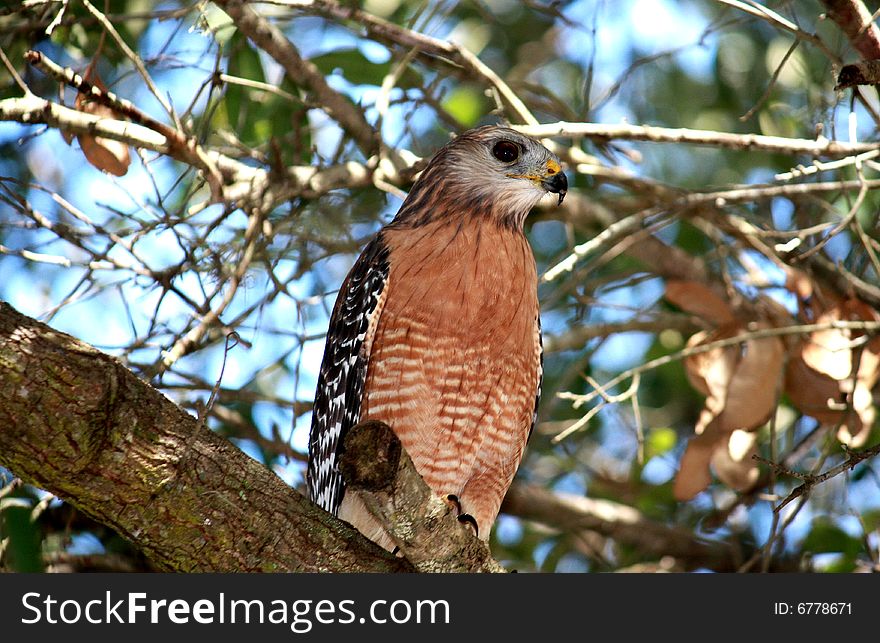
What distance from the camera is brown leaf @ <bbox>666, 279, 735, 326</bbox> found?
240 inches

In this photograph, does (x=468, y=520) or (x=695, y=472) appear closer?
(x=468, y=520)

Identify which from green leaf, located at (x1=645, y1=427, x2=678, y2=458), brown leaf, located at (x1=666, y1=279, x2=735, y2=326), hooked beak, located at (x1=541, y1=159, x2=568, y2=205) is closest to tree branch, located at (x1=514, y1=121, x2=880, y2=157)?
hooked beak, located at (x1=541, y1=159, x2=568, y2=205)

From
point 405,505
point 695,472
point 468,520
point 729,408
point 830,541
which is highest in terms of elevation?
point 729,408

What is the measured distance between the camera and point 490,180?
16.6 ft

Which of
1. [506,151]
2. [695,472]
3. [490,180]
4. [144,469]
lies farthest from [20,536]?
[695,472]

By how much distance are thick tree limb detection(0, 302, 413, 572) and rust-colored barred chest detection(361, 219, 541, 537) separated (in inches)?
31.4

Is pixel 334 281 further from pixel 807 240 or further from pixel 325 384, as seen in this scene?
pixel 807 240

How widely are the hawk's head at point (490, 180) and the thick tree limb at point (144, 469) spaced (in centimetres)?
185

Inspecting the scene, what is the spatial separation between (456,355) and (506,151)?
1.26 meters

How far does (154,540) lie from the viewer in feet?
11.6

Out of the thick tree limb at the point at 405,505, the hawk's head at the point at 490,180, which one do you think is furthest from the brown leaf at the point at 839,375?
the thick tree limb at the point at 405,505

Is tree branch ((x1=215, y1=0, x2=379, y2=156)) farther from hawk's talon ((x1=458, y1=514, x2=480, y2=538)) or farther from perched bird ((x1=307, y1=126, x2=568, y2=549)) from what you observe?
hawk's talon ((x1=458, y1=514, x2=480, y2=538))

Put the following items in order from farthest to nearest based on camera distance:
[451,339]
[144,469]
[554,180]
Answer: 1. [554,180]
2. [451,339]
3. [144,469]

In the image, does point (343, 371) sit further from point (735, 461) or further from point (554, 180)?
point (735, 461)
